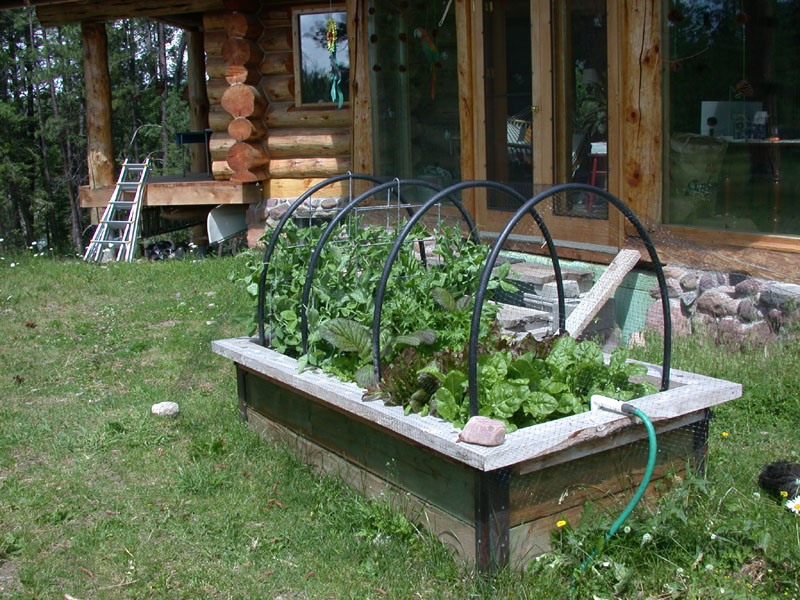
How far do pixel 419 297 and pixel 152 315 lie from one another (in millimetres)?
4043

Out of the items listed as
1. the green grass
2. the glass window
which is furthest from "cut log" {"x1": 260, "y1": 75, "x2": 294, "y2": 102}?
the green grass

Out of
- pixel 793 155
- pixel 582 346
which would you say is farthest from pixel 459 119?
pixel 582 346

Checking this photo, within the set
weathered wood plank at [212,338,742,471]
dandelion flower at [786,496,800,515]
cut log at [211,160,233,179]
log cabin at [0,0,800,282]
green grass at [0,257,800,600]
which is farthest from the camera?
cut log at [211,160,233,179]

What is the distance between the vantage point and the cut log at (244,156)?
1059 centimetres

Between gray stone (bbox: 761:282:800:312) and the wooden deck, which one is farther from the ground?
the wooden deck

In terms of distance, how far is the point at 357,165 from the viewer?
9555 millimetres

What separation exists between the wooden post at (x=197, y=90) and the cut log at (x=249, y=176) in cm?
371

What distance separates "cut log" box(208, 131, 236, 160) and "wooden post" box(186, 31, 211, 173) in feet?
10.3

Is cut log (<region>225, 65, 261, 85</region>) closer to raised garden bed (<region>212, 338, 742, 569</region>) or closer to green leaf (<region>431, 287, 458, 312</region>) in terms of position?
green leaf (<region>431, 287, 458, 312</region>)

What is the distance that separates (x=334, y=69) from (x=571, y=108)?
4.44 meters

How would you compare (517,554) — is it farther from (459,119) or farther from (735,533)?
(459,119)

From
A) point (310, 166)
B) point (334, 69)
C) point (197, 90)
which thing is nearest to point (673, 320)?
point (310, 166)

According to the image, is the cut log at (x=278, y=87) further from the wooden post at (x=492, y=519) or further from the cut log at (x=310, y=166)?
the wooden post at (x=492, y=519)

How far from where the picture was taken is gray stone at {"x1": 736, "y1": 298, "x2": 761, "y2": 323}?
566cm
